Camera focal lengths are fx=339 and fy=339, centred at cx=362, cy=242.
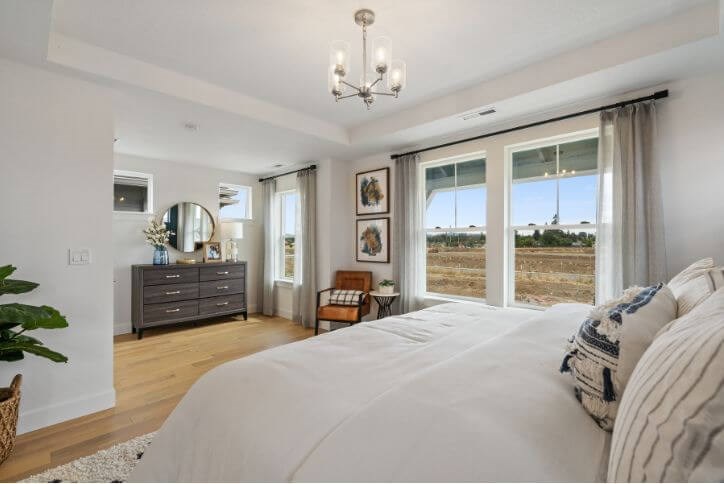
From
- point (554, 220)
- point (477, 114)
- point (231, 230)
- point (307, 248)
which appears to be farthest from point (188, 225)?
point (554, 220)

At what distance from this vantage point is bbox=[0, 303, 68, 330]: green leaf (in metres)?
1.86

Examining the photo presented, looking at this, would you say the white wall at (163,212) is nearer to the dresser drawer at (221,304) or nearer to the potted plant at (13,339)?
the dresser drawer at (221,304)

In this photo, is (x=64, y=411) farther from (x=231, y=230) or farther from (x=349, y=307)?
(x=231, y=230)

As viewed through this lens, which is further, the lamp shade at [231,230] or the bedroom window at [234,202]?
the bedroom window at [234,202]

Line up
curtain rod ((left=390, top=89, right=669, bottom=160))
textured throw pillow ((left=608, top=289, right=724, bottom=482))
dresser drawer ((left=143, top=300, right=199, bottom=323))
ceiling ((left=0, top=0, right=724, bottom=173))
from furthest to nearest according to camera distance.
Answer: dresser drawer ((left=143, top=300, right=199, bottom=323))
curtain rod ((left=390, top=89, right=669, bottom=160))
ceiling ((left=0, top=0, right=724, bottom=173))
textured throw pillow ((left=608, top=289, right=724, bottom=482))

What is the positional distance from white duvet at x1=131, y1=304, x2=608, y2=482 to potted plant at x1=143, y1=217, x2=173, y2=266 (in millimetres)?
4019

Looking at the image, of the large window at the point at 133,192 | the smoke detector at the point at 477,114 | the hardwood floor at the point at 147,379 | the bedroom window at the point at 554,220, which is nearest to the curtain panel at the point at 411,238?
the smoke detector at the point at 477,114

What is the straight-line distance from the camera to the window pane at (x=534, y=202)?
332cm

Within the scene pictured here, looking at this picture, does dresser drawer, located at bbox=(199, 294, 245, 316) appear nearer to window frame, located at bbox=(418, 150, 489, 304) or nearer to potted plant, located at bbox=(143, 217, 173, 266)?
potted plant, located at bbox=(143, 217, 173, 266)

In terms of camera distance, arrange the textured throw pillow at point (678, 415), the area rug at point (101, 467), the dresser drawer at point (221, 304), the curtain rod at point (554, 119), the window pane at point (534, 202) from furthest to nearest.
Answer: the dresser drawer at point (221, 304) < the window pane at point (534, 202) < the curtain rod at point (554, 119) < the area rug at point (101, 467) < the textured throw pillow at point (678, 415)

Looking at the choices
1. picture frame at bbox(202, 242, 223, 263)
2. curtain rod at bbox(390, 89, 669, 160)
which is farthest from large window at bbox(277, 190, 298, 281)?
curtain rod at bbox(390, 89, 669, 160)

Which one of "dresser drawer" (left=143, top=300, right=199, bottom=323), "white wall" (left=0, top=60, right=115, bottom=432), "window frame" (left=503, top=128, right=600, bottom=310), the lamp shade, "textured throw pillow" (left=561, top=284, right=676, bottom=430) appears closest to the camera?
"textured throw pillow" (left=561, top=284, right=676, bottom=430)

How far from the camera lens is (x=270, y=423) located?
1014mm

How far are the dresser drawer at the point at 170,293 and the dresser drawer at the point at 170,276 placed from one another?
0.19 feet
